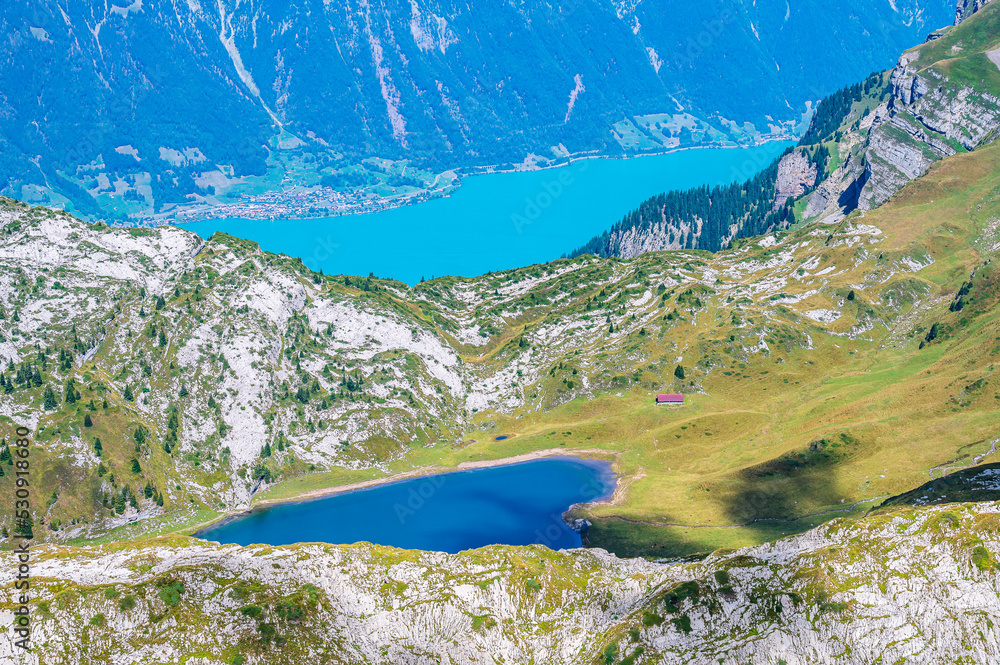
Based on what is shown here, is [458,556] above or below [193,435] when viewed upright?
below

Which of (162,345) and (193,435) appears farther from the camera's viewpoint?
(162,345)

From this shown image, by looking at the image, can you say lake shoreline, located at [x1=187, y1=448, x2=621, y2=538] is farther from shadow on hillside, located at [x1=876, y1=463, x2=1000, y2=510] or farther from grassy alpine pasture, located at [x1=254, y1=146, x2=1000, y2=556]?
shadow on hillside, located at [x1=876, y1=463, x2=1000, y2=510]

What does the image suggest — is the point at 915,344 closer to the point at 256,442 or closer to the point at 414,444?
the point at 414,444

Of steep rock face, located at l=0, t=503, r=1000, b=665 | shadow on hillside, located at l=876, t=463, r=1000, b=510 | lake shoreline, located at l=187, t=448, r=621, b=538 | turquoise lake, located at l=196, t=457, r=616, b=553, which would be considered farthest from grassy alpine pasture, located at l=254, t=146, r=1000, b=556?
steep rock face, located at l=0, t=503, r=1000, b=665

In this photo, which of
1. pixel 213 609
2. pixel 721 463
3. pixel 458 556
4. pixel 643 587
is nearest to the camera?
pixel 213 609

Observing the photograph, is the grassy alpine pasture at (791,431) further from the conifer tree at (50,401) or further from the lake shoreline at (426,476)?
the conifer tree at (50,401)

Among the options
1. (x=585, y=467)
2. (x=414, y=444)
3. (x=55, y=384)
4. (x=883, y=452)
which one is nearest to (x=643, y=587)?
(x=883, y=452)

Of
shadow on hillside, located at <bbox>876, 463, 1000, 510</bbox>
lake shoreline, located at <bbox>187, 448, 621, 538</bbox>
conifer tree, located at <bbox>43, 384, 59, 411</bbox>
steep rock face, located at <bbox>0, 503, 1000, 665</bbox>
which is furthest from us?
lake shoreline, located at <bbox>187, 448, 621, 538</bbox>
